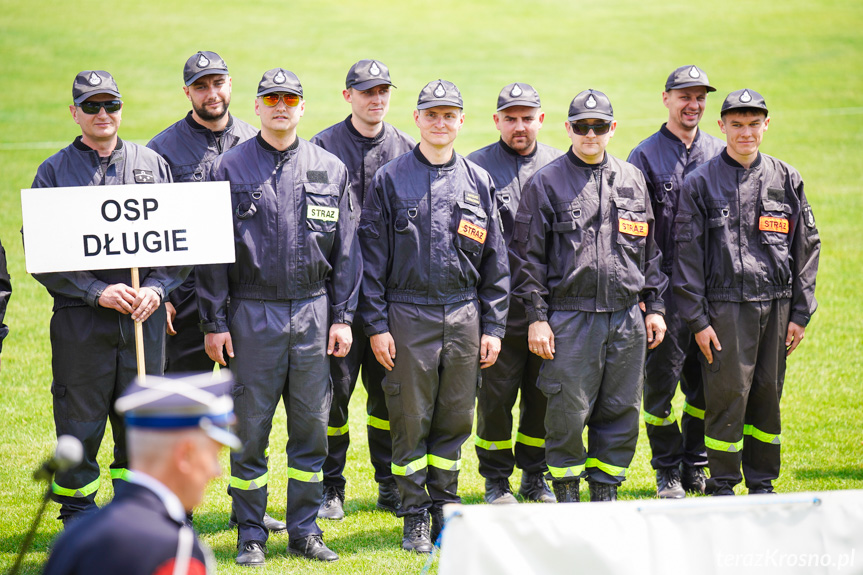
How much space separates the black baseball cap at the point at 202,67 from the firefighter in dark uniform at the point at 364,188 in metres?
0.86

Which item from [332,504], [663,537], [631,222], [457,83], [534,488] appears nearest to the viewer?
[663,537]

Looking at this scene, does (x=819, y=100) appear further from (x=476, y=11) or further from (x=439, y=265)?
(x=439, y=265)

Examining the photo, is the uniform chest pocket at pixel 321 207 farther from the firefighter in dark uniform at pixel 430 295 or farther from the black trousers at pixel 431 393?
the black trousers at pixel 431 393

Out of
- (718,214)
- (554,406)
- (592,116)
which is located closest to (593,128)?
(592,116)

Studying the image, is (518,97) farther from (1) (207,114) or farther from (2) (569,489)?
(2) (569,489)

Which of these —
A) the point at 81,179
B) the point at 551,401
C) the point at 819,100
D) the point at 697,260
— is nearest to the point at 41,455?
the point at 81,179

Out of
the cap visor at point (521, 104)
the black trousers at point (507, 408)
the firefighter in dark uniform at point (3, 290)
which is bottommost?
the black trousers at point (507, 408)

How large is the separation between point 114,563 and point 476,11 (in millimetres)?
34540

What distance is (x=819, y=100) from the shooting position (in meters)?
25.9

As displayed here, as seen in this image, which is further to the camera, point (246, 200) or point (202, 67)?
point (202, 67)

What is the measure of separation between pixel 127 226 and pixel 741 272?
411 cm

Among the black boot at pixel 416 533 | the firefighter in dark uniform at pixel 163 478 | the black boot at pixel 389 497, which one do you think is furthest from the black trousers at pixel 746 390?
the firefighter in dark uniform at pixel 163 478

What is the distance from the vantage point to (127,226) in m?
5.81

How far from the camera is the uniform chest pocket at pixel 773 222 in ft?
22.2
